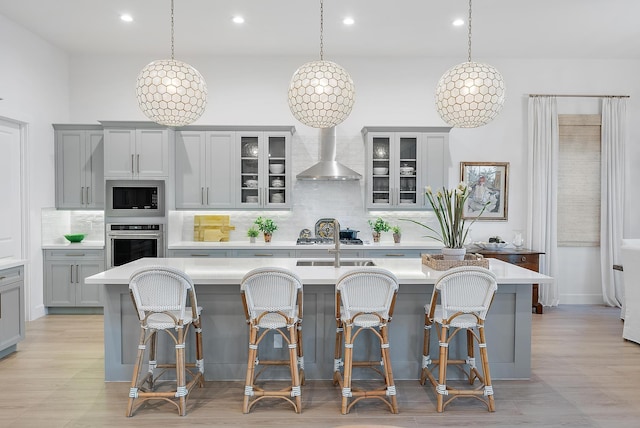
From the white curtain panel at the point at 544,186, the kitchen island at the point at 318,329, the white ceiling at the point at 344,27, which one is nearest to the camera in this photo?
the kitchen island at the point at 318,329

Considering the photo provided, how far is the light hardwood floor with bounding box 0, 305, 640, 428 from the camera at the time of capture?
2.98 m

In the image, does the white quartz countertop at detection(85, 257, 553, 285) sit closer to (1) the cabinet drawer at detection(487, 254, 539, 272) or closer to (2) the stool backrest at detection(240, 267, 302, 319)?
(2) the stool backrest at detection(240, 267, 302, 319)

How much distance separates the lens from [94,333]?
4973mm

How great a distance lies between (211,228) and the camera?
6242 mm

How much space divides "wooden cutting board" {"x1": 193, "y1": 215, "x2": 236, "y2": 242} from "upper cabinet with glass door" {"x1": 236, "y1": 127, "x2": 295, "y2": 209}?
43cm

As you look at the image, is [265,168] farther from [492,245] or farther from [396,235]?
[492,245]

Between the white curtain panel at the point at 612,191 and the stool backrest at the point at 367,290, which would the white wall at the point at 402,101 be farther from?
the stool backrest at the point at 367,290

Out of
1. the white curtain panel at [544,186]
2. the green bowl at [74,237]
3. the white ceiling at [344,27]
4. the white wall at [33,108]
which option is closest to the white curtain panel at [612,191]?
the white curtain panel at [544,186]

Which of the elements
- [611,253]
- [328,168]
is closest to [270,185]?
[328,168]

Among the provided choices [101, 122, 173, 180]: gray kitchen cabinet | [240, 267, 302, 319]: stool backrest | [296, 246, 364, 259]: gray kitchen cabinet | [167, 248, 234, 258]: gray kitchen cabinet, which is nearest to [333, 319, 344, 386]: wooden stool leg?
[240, 267, 302, 319]: stool backrest

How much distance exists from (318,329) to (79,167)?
4.26m

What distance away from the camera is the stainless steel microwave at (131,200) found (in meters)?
5.76

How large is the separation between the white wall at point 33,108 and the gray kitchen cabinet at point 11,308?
1194mm

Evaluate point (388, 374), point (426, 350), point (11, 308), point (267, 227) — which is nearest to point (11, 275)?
point (11, 308)
